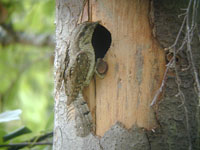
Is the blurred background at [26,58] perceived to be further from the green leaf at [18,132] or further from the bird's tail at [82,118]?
the bird's tail at [82,118]

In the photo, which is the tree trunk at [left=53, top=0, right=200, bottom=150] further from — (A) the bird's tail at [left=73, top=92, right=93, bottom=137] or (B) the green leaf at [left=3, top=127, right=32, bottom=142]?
(B) the green leaf at [left=3, top=127, right=32, bottom=142]

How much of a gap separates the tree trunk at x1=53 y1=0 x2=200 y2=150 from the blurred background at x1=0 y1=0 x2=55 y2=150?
1.40 meters

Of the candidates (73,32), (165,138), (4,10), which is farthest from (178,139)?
(4,10)

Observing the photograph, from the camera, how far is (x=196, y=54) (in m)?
2.01

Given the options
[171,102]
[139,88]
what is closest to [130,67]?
[139,88]

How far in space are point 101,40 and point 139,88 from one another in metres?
0.62

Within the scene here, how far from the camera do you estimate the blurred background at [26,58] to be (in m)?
3.73

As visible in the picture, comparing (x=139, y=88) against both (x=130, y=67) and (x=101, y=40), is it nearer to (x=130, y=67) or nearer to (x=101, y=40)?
(x=130, y=67)

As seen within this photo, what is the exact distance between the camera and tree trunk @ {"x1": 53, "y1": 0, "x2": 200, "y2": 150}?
76.9 inches

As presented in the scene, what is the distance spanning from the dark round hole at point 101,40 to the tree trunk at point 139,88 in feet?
1.19

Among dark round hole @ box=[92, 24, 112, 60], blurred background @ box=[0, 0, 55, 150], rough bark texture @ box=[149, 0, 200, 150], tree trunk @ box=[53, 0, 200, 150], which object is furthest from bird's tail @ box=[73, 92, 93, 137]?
blurred background @ box=[0, 0, 55, 150]

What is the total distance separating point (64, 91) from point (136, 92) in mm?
448

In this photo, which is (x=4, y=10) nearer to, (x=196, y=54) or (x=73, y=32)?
(x=73, y=32)

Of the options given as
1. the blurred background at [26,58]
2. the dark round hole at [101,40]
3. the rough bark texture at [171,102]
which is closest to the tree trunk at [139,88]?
the rough bark texture at [171,102]
